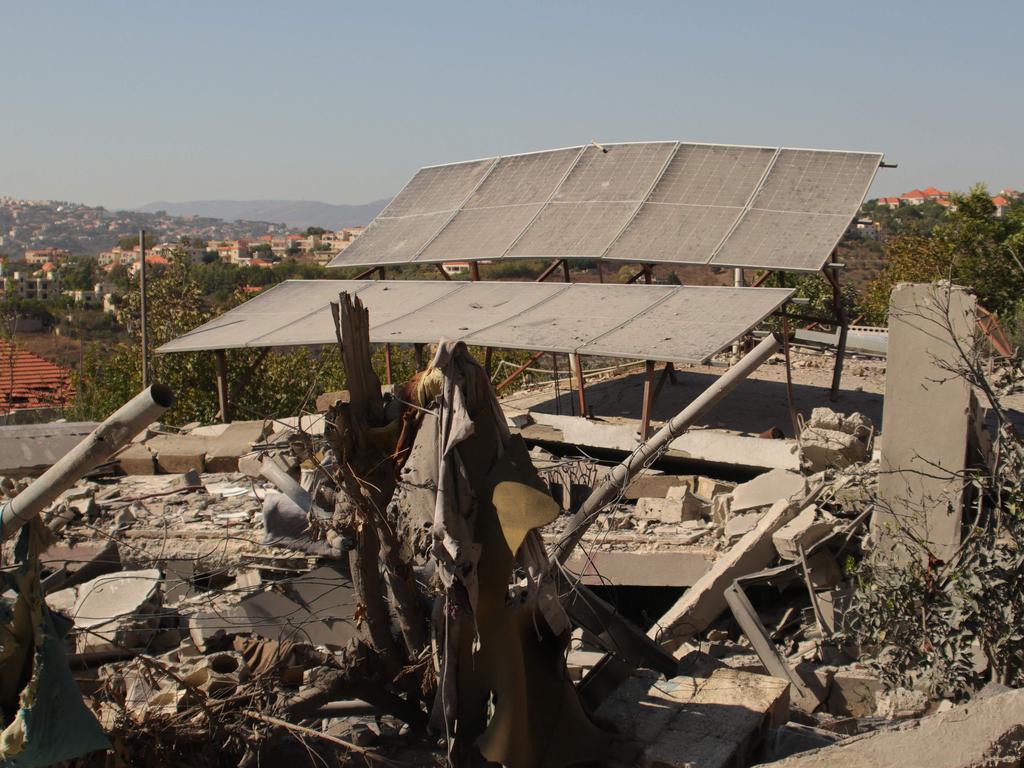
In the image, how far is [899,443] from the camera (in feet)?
Answer: 24.4

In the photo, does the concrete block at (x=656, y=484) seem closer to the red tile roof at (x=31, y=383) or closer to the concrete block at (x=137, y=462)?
the concrete block at (x=137, y=462)

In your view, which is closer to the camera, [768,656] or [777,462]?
[768,656]

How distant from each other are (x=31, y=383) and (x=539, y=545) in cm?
2451

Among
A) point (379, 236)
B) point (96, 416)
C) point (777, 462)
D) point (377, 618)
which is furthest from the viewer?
point (96, 416)

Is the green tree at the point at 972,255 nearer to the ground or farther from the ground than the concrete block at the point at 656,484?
farther from the ground

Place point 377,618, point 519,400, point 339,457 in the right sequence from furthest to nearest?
point 519,400
point 377,618
point 339,457

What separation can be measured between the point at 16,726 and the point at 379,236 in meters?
12.9

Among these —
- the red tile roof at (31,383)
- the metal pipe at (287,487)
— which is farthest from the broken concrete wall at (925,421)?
the red tile roof at (31,383)

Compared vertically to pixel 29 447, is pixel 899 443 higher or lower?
higher

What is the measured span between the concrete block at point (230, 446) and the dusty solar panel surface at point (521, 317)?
1.08 m

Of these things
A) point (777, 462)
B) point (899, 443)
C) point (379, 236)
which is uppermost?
point (379, 236)

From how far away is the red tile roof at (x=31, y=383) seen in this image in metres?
23.7

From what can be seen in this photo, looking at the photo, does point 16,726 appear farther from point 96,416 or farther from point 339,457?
point 96,416

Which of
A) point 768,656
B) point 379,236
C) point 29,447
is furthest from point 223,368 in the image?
point 768,656
